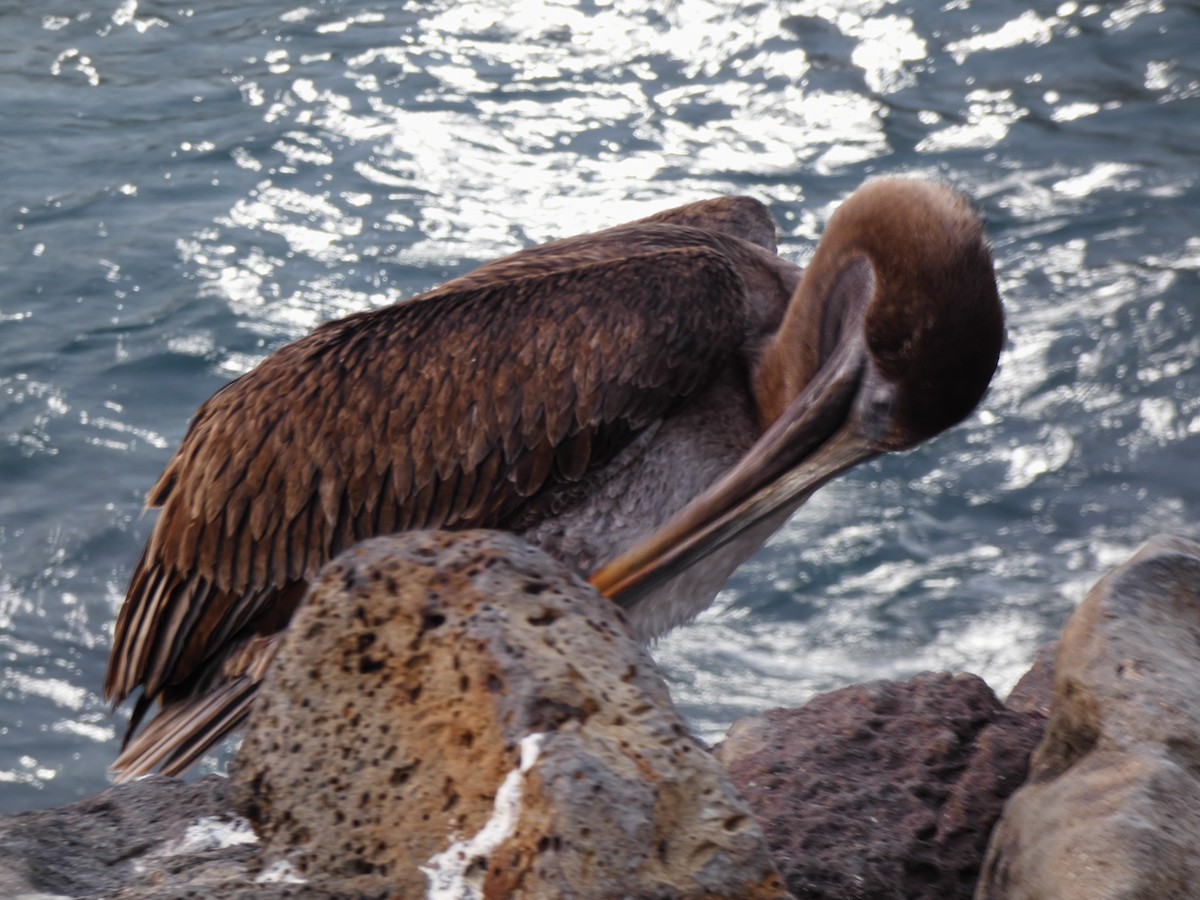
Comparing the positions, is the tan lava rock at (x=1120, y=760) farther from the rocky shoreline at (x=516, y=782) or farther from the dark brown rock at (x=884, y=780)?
the dark brown rock at (x=884, y=780)

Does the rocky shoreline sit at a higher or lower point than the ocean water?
higher

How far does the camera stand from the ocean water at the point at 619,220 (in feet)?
27.1

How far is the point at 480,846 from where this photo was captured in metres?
2.56

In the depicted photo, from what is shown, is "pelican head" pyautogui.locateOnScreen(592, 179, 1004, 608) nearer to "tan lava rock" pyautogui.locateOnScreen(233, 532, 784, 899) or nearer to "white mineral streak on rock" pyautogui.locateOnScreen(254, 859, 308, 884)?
"tan lava rock" pyautogui.locateOnScreen(233, 532, 784, 899)

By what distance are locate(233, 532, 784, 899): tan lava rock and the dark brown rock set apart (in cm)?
109

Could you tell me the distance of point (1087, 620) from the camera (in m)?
3.55

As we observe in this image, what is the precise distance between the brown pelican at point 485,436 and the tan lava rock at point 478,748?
2.06m

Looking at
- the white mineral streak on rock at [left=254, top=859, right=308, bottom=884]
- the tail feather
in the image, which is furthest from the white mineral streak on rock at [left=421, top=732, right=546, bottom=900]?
the tail feather

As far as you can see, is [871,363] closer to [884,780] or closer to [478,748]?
[884,780]

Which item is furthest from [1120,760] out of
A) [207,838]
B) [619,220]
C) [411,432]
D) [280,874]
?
[619,220]

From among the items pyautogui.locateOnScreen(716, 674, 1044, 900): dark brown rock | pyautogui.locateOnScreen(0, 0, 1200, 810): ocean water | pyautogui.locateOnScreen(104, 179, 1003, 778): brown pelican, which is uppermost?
pyautogui.locateOnScreen(104, 179, 1003, 778): brown pelican

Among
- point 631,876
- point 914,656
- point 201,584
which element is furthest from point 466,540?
point 914,656

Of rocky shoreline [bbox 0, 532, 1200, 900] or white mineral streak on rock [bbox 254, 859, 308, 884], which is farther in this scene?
white mineral streak on rock [bbox 254, 859, 308, 884]

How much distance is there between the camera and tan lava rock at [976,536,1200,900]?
2.98 meters
